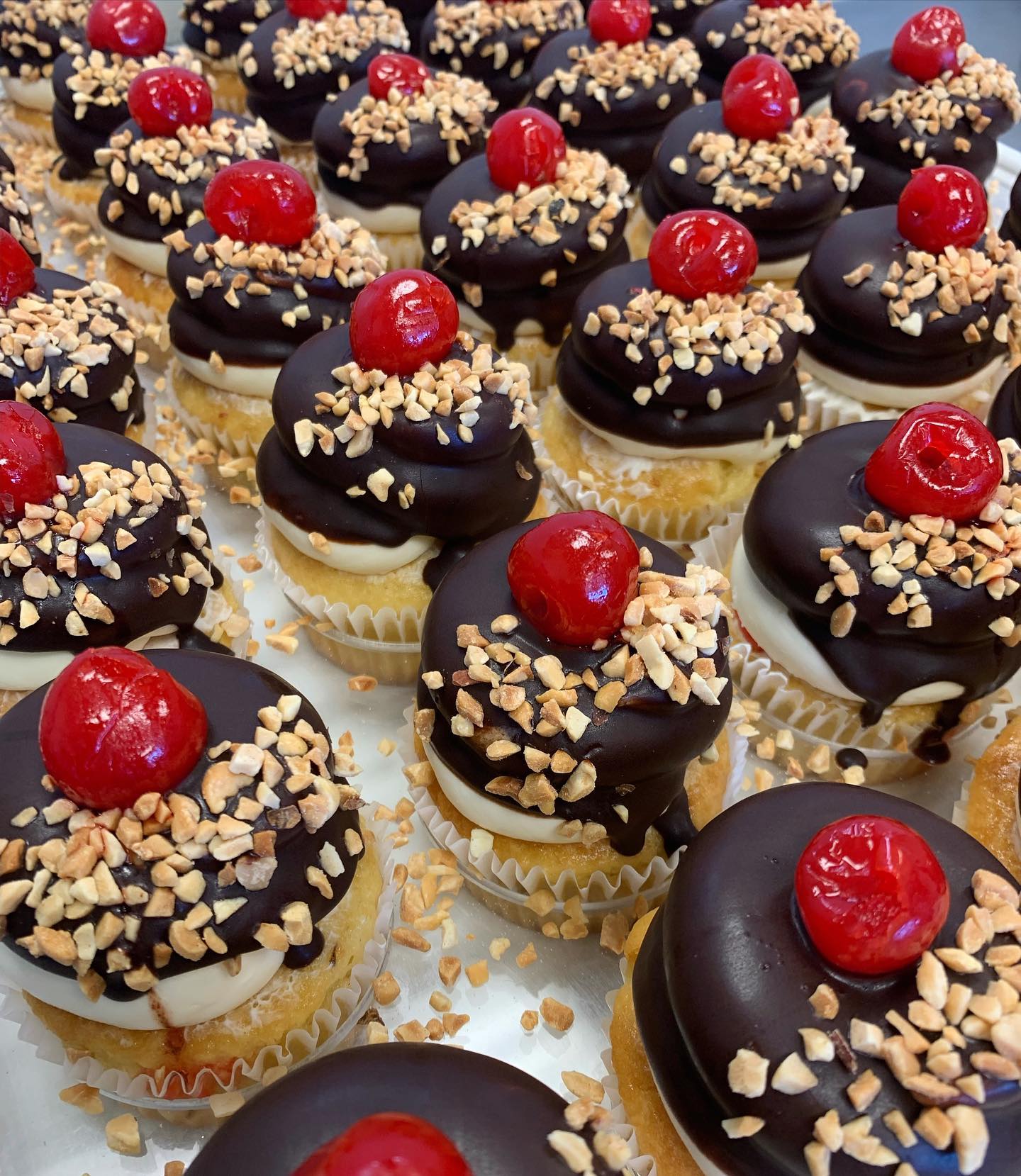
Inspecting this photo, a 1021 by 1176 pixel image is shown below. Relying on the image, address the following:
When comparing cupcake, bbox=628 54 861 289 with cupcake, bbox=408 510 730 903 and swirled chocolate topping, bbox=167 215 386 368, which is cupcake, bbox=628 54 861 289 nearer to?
swirled chocolate topping, bbox=167 215 386 368

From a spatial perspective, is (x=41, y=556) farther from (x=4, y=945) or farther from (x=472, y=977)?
(x=472, y=977)

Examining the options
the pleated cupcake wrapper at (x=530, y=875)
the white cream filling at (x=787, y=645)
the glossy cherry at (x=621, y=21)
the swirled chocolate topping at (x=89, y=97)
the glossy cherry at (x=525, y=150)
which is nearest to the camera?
the pleated cupcake wrapper at (x=530, y=875)

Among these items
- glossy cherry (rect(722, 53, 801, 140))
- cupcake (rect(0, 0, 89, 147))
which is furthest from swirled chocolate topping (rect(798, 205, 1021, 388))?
cupcake (rect(0, 0, 89, 147))

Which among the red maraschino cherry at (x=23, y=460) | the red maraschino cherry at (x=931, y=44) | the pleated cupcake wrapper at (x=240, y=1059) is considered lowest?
the pleated cupcake wrapper at (x=240, y=1059)

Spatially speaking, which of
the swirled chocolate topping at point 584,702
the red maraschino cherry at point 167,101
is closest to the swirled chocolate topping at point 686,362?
the swirled chocolate topping at point 584,702

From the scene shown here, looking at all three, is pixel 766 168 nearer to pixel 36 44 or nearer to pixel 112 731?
pixel 112 731

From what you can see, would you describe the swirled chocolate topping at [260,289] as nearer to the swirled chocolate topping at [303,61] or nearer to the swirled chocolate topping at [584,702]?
the swirled chocolate topping at [584,702]
